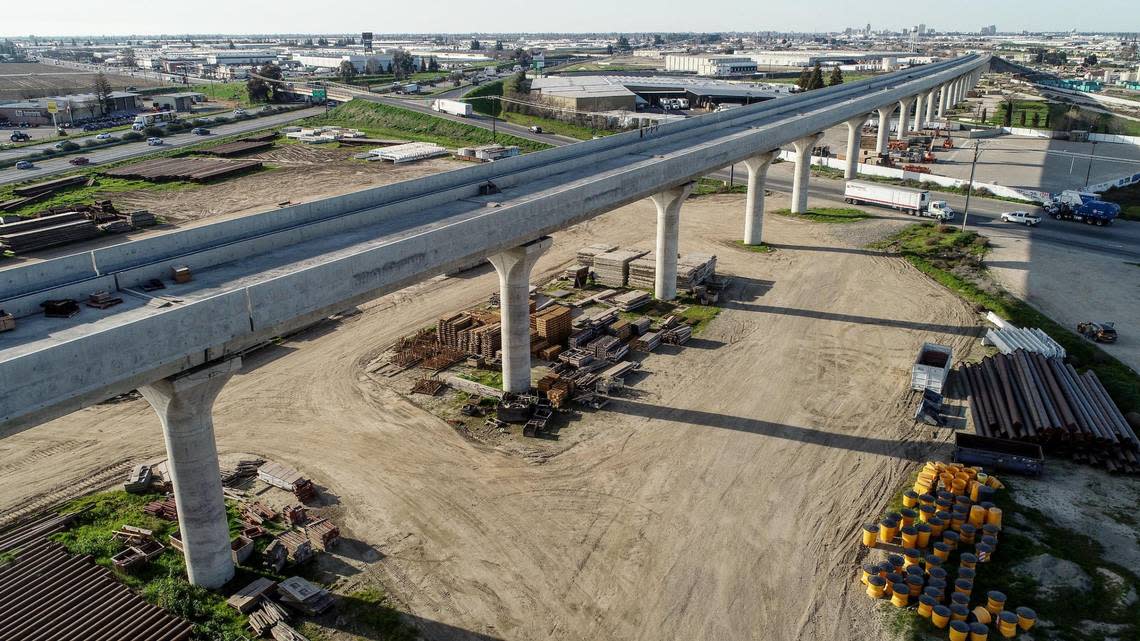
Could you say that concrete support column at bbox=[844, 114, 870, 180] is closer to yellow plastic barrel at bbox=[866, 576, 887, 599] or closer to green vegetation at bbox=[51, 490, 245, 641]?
yellow plastic barrel at bbox=[866, 576, 887, 599]

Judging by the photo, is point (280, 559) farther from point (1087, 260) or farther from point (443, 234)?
point (1087, 260)

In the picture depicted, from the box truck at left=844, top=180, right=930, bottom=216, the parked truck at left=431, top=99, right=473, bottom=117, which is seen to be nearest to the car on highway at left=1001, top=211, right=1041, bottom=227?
the box truck at left=844, top=180, right=930, bottom=216

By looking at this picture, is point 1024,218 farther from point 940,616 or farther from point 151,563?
point 151,563

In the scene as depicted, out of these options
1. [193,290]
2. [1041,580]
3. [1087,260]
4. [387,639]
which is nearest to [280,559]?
[387,639]

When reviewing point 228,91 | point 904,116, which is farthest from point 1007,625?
point 228,91

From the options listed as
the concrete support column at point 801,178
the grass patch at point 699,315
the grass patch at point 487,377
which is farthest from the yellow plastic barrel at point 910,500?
the concrete support column at point 801,178

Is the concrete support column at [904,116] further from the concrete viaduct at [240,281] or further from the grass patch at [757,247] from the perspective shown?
the concrete viaduct at [240,281]
